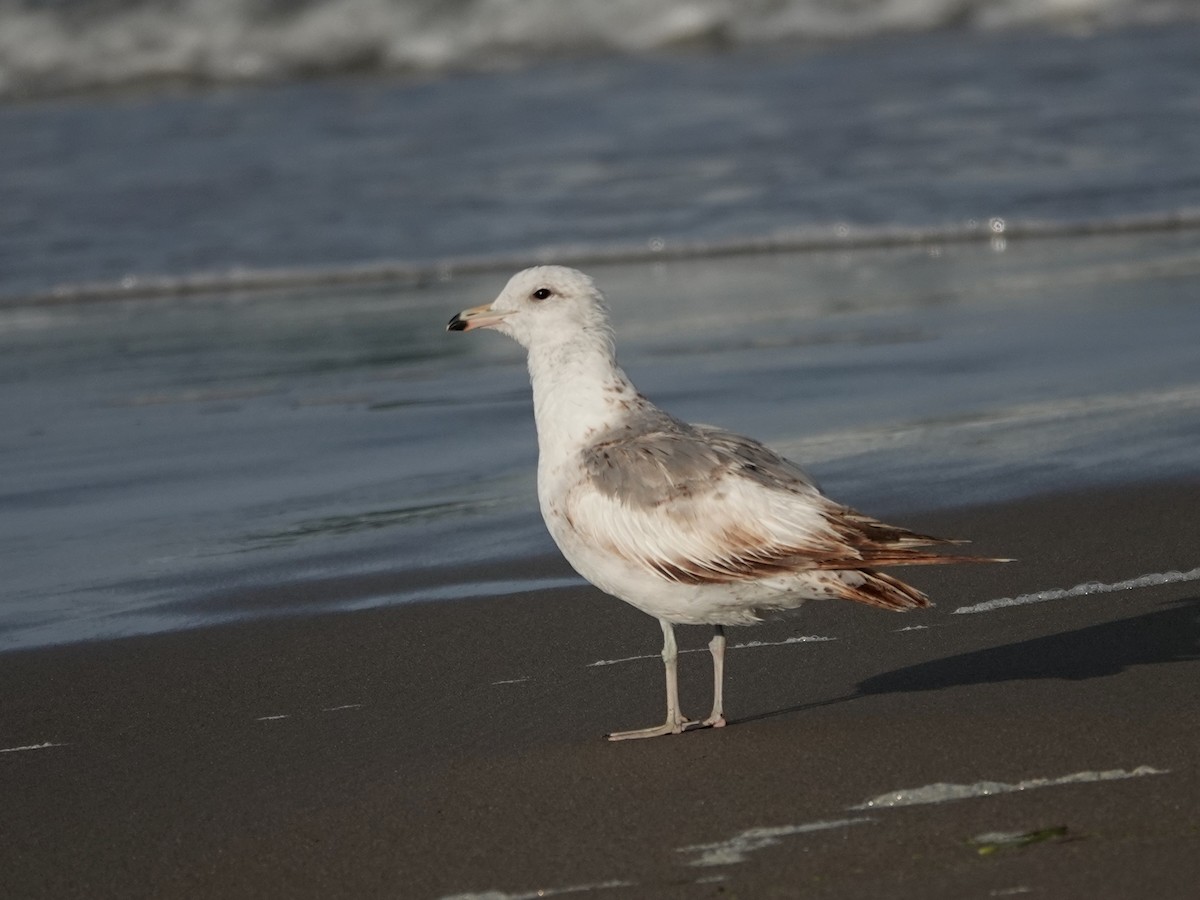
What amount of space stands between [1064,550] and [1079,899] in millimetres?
3064

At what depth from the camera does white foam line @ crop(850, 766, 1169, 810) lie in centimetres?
436

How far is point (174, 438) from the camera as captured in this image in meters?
9.48

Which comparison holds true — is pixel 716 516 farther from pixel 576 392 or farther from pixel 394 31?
pixel 394 31

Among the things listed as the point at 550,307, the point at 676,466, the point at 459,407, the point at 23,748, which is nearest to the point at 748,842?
the point at 676,466

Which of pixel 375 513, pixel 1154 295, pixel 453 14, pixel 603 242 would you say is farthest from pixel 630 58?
pixel 375 513

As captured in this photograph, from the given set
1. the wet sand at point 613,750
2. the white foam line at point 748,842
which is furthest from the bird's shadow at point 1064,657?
the white foam line at point 748,842

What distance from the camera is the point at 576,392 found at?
5570mm

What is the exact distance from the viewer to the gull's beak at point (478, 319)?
19.4ft

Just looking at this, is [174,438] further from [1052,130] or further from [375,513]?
[1052,130]

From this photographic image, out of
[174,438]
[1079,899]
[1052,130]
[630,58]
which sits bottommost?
[1079,899]

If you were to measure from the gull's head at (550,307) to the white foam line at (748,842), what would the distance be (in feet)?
6.40

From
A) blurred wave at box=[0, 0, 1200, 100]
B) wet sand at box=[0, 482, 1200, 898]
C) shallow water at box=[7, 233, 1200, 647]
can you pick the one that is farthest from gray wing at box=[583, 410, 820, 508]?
blurred wave at box=[0, 0, 1200, 100]

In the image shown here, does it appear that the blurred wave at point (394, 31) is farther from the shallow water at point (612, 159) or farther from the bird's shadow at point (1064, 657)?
the bird's shadow at point (1064, 657)

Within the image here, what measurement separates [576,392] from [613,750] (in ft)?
3.76
